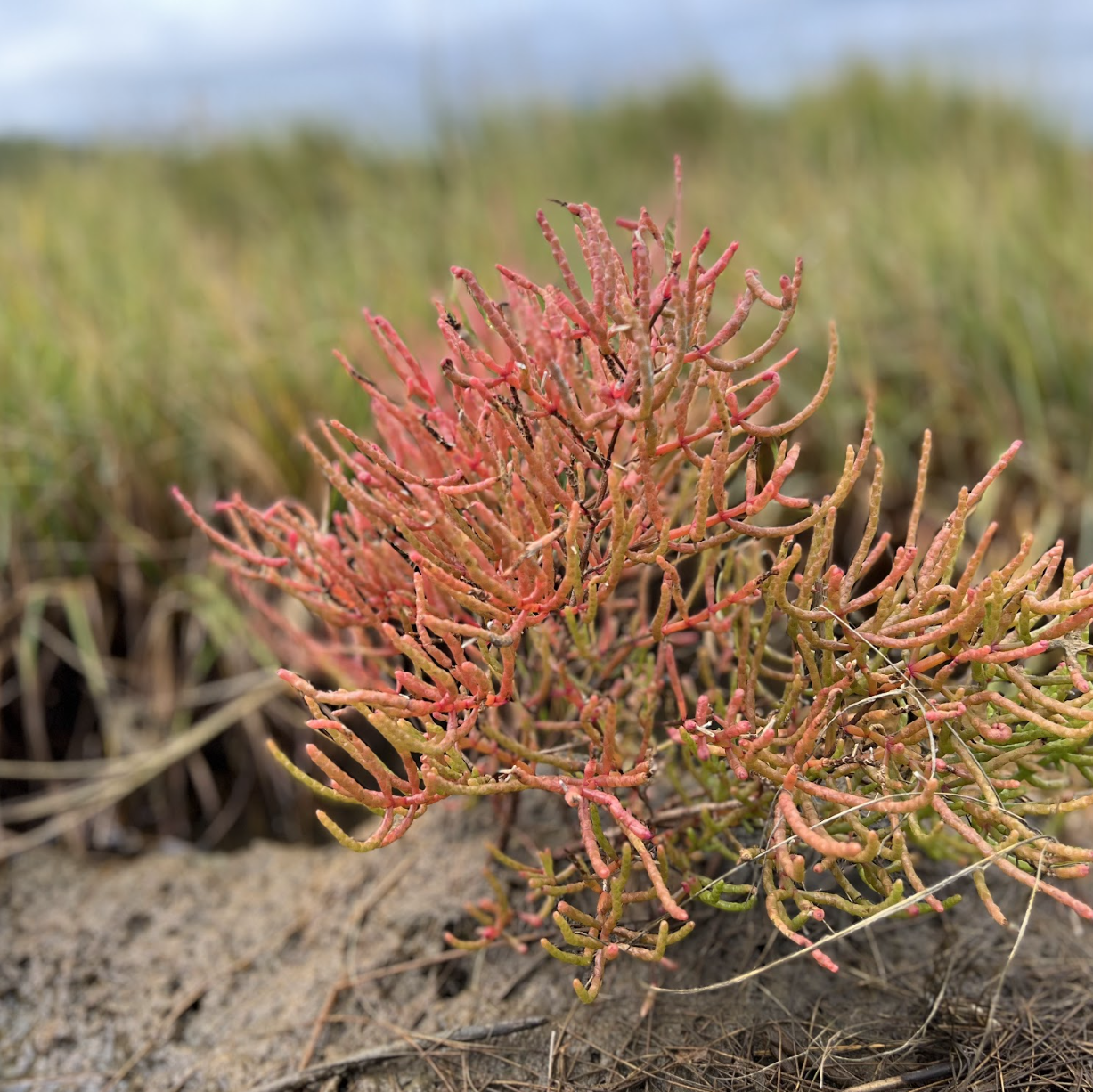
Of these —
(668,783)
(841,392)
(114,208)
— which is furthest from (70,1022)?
Result: (114,208)

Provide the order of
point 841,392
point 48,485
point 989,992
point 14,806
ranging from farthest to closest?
point 841,392
point 48,485
point 14,806
point 989,992

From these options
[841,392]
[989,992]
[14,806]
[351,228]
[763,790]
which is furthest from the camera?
[351,228]

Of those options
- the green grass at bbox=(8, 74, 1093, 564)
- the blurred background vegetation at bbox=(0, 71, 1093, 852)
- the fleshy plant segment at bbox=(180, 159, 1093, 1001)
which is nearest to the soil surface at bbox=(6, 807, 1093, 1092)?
the fleshy plant segment at bbox=(180, 159, 1093, 1001)

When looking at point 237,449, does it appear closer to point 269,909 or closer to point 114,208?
point 269,909

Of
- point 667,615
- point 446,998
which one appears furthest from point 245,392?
point 667,615

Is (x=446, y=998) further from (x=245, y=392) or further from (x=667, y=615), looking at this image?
(x=245, y=392)

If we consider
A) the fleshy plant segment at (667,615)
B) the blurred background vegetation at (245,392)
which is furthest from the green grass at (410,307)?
the fleshy plant segment at (667,615)
